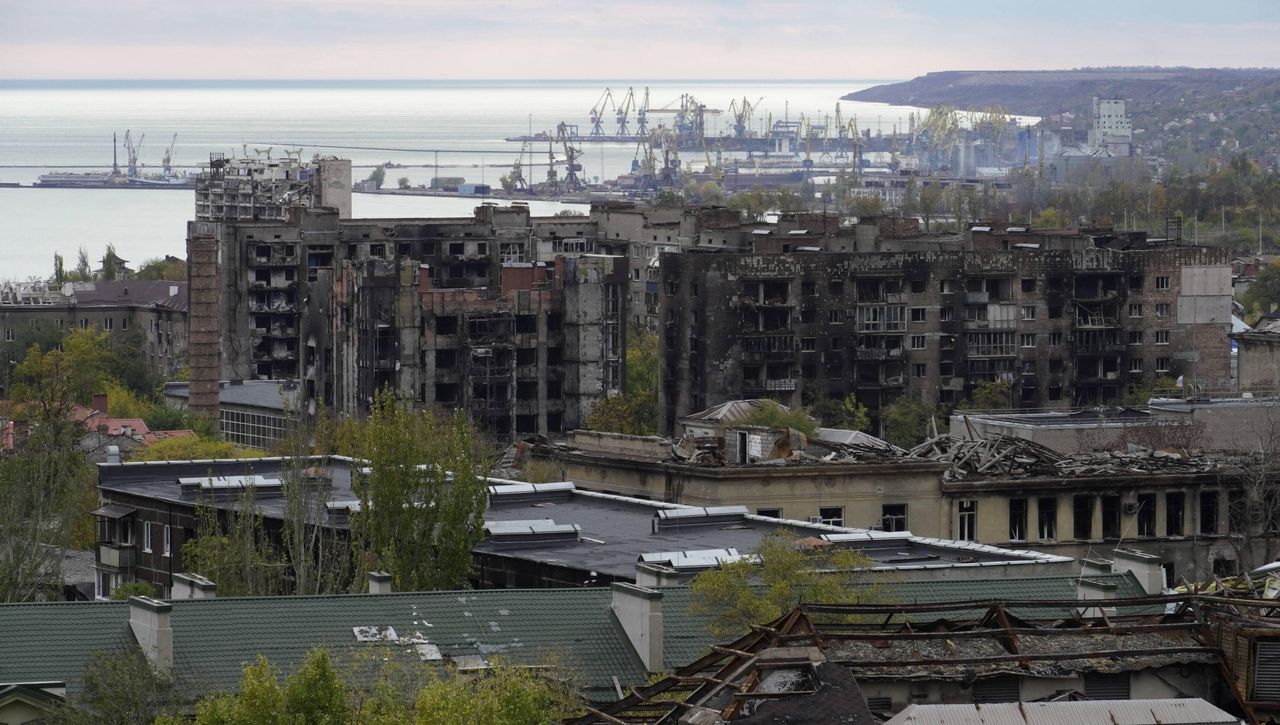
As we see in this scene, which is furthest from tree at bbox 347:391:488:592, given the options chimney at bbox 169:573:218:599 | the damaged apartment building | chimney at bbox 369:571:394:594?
the damaged apartment building

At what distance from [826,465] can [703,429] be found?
Answer: 42.1 feet

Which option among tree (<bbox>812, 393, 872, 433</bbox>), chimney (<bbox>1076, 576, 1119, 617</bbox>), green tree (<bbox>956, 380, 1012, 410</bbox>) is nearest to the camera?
chimney (<bbox>1076, 576, 1119, 617</bbox>)

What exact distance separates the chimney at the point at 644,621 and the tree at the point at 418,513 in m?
7.03

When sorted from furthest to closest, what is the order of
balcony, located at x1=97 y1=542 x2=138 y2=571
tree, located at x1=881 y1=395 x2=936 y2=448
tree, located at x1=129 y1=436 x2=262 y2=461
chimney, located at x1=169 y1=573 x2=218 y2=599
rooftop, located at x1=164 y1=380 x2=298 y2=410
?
rooftop, located at x1=164 y1=380 x2=298 y2=410, tree, located at x1=881 y1=395 x2=936 y2=448, tree, located at x1=129 y1=436 x2=262 y2=461, balcony, located at x1=97 y1=542 x2=138 y2=571, chimney, located at x1=169 y1=573 x2=218 y2=599

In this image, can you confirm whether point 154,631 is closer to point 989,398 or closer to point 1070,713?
point 1070,713

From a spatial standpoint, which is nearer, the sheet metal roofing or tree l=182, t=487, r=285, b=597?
the sheet metal roofing

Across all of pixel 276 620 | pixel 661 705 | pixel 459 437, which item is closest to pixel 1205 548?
pixel 459 437

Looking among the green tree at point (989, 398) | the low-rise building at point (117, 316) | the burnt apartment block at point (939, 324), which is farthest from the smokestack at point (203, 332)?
the green tree at point (989, 398)

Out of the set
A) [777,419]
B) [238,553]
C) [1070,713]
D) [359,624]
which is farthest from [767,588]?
[777,419]

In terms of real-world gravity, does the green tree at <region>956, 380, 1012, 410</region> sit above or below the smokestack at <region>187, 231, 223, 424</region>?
below

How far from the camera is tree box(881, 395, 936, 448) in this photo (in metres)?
84.9

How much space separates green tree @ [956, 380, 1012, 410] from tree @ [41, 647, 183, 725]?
221ft

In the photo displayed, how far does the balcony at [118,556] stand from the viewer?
156 ft

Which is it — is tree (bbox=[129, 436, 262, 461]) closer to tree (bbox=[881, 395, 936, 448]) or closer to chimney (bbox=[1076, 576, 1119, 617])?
tree (bbox=[881, 395, 936, 448])
